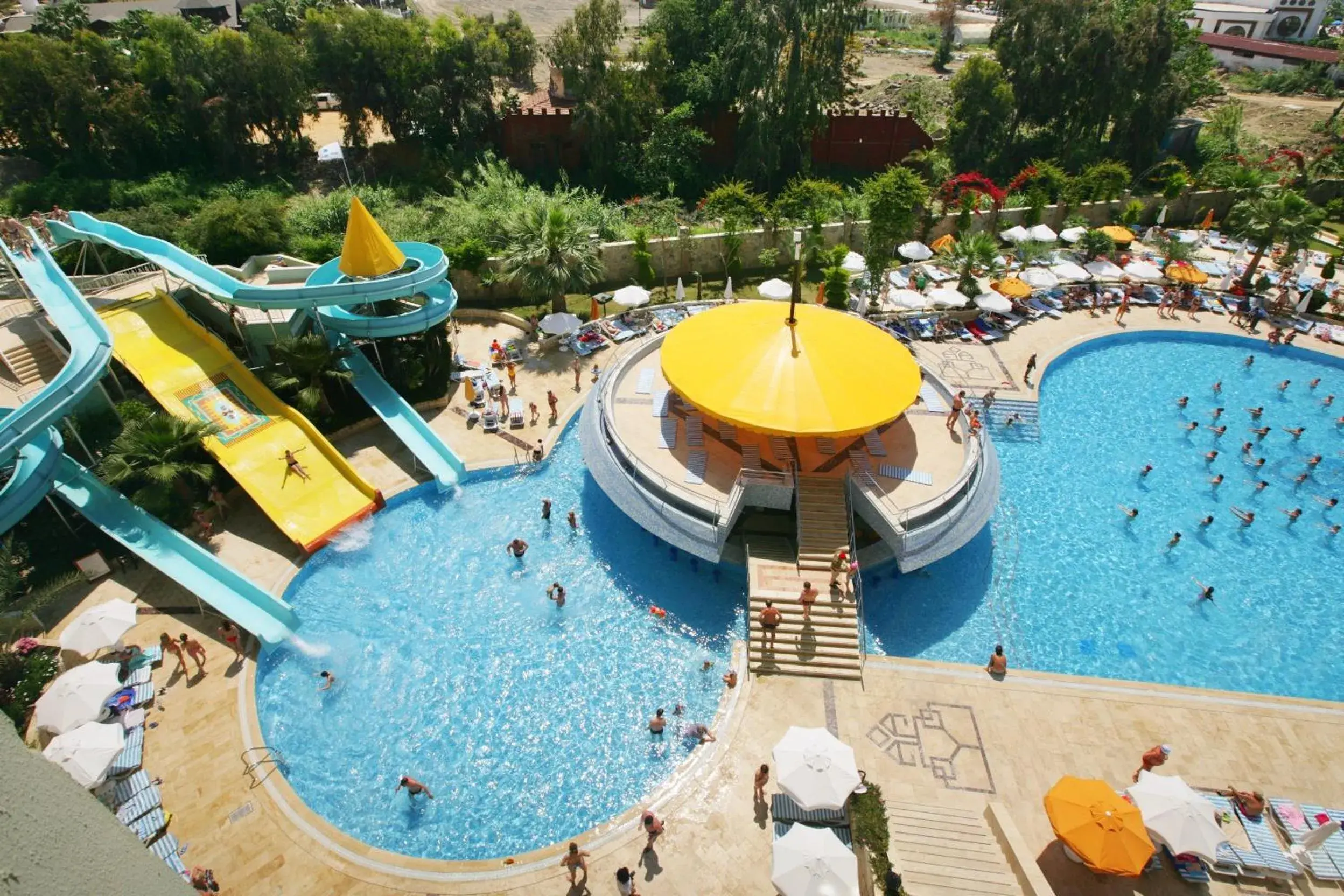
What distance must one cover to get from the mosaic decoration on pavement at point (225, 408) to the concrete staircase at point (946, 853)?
22497 millimetres

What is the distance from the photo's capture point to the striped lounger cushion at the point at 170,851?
13.8 m

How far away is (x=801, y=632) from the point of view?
60.4 feet

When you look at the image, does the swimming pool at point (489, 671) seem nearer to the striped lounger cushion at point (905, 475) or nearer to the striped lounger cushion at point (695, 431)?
the striped lounger cushion at point (695, 431)

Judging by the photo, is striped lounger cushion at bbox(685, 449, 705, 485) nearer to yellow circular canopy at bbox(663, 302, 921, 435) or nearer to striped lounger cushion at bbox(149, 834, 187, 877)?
yellow circular canopy at bbox(663, 302, 921, 435)

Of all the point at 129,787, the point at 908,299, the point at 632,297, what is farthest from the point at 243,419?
the point at 908,299

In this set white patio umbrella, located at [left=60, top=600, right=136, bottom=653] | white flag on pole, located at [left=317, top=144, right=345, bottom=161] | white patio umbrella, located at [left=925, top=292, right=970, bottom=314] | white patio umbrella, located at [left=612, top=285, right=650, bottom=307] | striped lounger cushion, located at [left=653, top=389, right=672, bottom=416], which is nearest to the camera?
white patio umbrella, located at [left=60, top=600, right=136, bottom=653]

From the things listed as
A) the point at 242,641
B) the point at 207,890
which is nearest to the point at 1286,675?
the point at 207,890

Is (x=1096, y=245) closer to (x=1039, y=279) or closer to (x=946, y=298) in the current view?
(x=1039, y=279)

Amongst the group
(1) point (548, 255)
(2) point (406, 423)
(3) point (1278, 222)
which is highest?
(3) point (1278, 222)

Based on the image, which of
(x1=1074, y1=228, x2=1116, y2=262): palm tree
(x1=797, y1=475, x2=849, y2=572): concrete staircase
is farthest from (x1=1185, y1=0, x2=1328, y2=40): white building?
(x1=797, y1=475, x2=849, y2=572): concrete staircase

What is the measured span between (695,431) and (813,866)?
43.9 feet

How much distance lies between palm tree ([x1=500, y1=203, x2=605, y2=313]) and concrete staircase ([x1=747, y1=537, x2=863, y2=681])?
1689 centimetres

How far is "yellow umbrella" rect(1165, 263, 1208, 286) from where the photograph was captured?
3547 centimetres

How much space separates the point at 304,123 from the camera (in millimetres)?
56406
